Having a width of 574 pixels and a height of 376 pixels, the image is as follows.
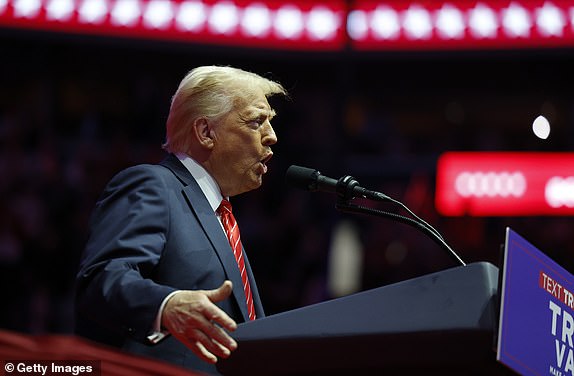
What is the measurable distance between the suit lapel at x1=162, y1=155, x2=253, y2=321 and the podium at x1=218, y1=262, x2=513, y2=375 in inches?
16.2

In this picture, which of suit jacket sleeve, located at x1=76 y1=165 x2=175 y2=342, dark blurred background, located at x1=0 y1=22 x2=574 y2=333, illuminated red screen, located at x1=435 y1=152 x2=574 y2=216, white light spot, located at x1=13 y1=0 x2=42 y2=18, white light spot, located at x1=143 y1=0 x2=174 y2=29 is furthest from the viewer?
illuminated red screen, located at x1=435 y1=152 x2=574 y2=216

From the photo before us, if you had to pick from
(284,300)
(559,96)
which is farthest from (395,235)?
(559,96)

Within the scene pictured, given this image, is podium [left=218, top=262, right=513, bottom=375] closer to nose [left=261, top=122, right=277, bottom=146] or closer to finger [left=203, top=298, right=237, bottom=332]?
finger [left=203, top=298, right=237, bottom=332]

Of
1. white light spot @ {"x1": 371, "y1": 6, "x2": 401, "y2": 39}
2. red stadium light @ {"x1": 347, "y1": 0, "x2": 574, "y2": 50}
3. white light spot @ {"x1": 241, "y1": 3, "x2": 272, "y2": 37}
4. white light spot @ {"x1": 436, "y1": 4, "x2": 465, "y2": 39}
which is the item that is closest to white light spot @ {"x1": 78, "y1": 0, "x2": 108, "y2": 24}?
white light spot @ {"x1": 241, "y1": 3, "x2": 272, "y2": 37}

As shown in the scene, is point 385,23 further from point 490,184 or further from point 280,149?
point 490,184

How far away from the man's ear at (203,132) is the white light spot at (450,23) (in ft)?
13.6

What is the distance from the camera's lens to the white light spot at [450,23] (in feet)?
20.7

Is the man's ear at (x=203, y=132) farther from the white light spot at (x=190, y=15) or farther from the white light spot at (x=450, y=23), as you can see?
the white light spot at (x=450, y=23)

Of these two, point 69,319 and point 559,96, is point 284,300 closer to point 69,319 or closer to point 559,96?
point 69,319

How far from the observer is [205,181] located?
2404 millimetres

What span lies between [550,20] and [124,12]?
2630mm

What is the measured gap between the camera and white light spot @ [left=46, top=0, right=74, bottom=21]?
19.6 feet

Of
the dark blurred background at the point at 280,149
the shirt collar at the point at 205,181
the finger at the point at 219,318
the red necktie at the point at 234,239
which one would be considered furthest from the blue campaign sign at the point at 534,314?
the dark blurred background at the point at 280,149

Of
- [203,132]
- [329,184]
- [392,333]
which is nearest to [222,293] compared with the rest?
[392,333]
